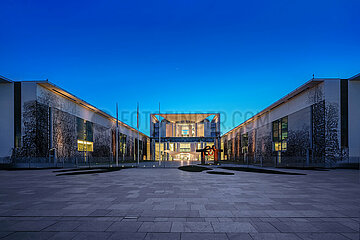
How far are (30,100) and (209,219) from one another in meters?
36.9

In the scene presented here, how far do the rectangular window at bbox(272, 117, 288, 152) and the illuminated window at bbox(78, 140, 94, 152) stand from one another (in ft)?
143

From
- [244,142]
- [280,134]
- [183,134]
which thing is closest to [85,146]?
[280,134]

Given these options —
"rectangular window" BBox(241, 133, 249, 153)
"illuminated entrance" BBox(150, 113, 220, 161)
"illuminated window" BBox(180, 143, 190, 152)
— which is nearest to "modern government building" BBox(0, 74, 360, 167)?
"rectangular window" BBox(241, 133, 249, 153)

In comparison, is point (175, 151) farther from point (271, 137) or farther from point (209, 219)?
point (209, 219)

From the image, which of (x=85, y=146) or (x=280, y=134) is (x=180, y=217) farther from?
(x=85, y=146)

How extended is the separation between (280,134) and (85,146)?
44.2m

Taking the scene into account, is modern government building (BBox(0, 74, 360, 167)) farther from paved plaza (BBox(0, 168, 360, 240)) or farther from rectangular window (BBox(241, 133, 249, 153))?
paved plaza (BBox(0, 168, 360, 240))

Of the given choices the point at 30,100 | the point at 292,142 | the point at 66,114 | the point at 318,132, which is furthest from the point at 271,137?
the point at 30,100

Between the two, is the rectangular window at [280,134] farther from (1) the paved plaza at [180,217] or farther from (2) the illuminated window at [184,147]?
(2) the illuminated window at [184,147]

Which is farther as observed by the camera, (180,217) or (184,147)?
(184,147)

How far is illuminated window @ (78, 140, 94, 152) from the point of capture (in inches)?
1907

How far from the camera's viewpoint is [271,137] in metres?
51.1

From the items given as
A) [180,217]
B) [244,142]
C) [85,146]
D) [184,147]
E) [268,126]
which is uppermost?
[268,126]

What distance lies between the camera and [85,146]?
51.2m
